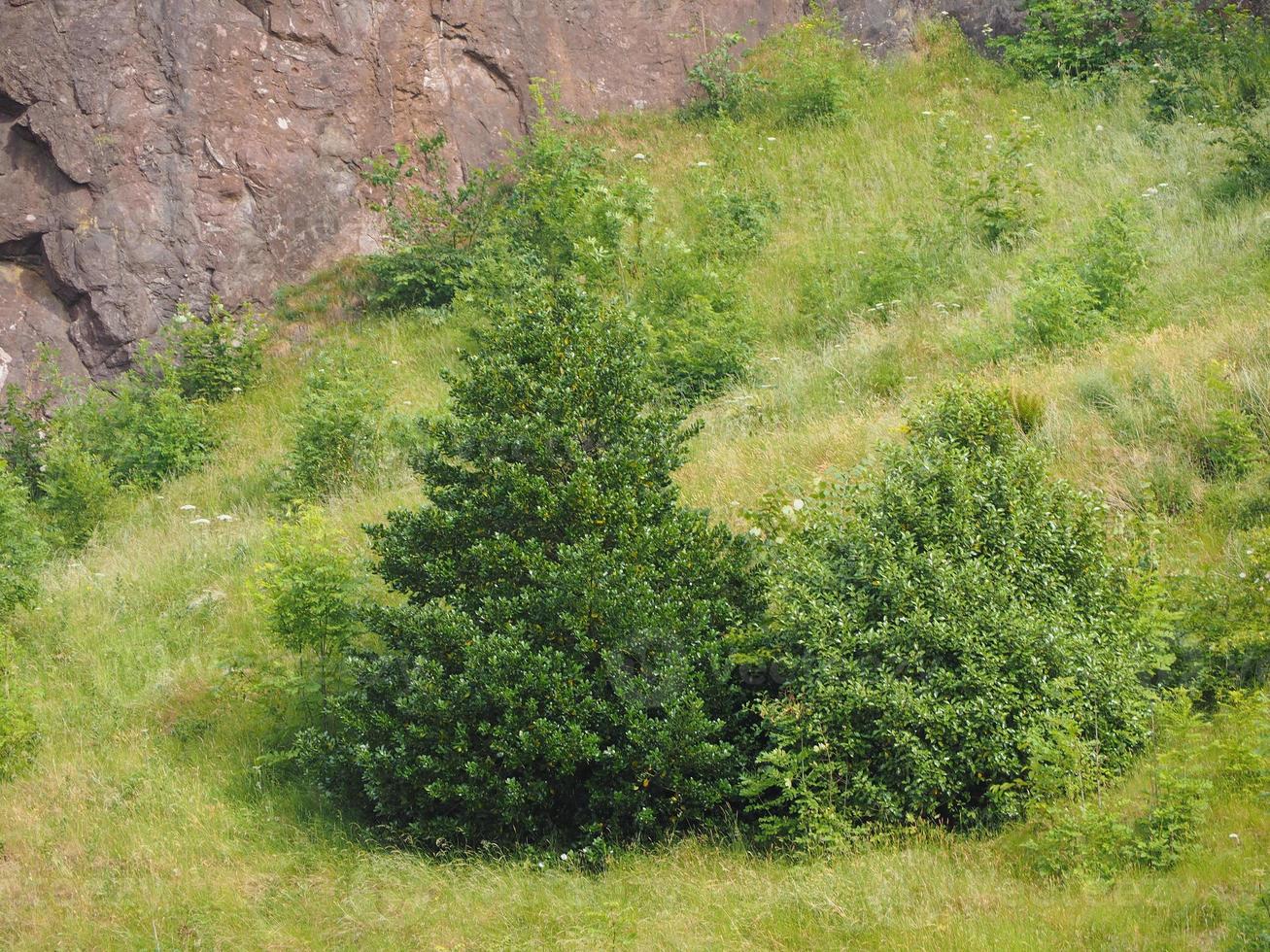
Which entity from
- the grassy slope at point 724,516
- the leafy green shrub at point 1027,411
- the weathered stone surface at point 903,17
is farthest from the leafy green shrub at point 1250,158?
the weathered stone surface at point 903,17

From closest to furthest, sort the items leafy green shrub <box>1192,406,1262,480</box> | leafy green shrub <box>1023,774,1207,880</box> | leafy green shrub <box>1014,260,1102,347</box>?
leafy green shrub <box>1023,774,1207,880</box> < leafy green shrub <box>1192,406,1262,480</box> < leafy green shrub <box>1014,260,1102,347</box>

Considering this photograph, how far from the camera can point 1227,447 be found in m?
8.84

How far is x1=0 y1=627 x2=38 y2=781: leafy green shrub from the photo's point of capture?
897 cm

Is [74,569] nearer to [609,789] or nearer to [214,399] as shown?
[214,399]

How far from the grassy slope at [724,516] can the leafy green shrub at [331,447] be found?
599 millimetres

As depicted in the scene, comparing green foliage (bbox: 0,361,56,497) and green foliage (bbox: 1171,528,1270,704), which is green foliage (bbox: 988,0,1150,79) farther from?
green foliage (bbox: 0,361,56,497)

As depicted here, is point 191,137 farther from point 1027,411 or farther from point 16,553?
point 1027,411

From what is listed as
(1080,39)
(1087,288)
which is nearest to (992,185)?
(1087,288)

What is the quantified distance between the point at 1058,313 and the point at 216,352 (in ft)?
37.5

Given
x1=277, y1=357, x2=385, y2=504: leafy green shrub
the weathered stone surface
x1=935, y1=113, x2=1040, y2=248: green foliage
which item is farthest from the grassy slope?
the weathered stone surface

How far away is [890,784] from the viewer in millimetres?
6406

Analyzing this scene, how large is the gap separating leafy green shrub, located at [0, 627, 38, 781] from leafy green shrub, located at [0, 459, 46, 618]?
172 centimetres

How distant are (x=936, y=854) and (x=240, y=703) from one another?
18.3 feet

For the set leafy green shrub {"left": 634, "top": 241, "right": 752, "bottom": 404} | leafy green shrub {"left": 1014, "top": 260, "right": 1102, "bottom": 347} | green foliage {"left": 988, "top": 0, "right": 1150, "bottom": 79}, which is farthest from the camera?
green foliage {"left": 988, "top": 0, "right": 1150, "bottom": 79}
